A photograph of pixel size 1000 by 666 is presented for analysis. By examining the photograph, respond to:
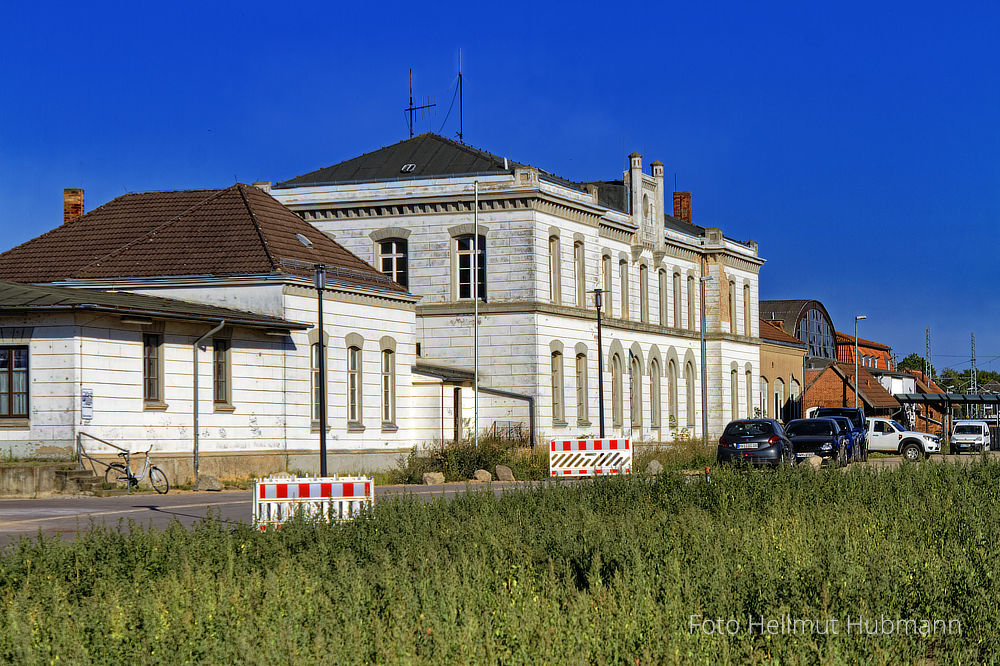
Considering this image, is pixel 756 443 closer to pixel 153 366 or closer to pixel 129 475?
pixel 153 366

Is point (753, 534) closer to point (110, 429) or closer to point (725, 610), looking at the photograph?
point (725, 610)

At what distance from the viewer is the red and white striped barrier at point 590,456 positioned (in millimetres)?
29812

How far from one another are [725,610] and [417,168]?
41740 millimetres

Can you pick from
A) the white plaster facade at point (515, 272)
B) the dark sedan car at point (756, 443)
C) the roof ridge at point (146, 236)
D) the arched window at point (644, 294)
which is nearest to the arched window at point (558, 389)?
the white plaster facade at point (515, 272)

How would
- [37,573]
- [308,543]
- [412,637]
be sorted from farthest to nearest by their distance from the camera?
[308,543], [37,573], [412,637]

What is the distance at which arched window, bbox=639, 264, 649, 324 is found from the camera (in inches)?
2244

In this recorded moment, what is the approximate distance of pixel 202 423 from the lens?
34312 mm

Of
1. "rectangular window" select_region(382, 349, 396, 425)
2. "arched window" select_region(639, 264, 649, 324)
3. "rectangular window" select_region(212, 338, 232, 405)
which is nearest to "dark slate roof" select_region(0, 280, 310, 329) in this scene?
"rectangular window" select_region(212, 338, 232, 405)

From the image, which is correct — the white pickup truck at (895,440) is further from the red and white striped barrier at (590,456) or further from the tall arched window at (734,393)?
the red and white striped barrier at (590,456)

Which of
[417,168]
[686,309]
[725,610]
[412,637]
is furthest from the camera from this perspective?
[686,309]

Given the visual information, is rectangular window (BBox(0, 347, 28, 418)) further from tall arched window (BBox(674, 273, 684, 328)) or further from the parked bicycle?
tall arched window (BBox(674, 273, 684, 328))

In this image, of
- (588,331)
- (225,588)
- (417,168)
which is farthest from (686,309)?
(225,588)

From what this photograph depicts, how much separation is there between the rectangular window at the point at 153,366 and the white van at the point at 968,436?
129ft

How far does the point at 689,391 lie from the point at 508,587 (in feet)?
166
